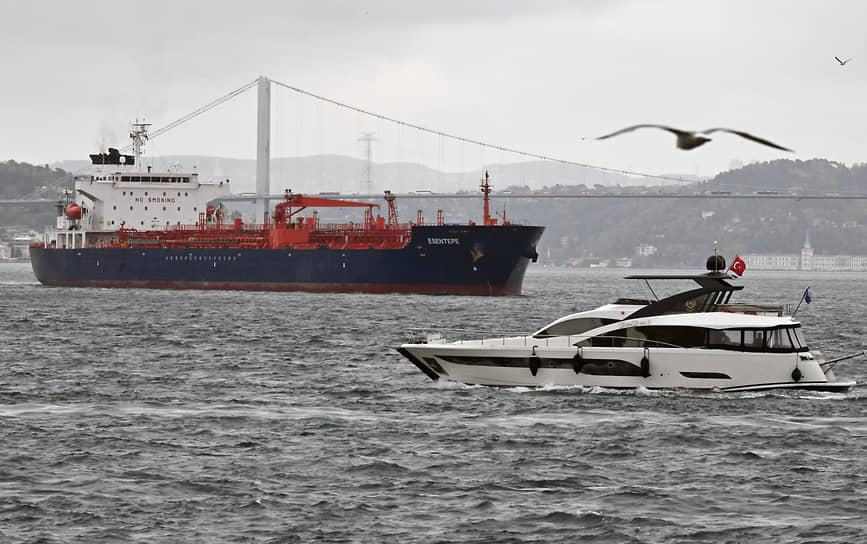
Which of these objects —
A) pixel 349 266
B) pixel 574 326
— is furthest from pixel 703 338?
pixel 349 266

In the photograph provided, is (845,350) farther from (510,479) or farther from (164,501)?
(164,501)

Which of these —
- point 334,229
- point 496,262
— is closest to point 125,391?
point 496,262

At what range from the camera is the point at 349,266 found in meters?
87.7

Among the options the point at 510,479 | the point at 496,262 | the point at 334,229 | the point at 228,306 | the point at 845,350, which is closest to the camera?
the point at 510,479

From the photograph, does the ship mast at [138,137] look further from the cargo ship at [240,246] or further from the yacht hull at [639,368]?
the yacht hull at [639,368]

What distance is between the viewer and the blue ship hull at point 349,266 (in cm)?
8394

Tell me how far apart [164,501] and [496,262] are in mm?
65988

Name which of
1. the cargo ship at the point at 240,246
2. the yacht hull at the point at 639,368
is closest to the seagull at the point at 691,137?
the yacht hull at the point at 639,368

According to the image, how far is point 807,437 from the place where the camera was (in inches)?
992

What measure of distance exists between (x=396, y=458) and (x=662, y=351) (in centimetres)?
936

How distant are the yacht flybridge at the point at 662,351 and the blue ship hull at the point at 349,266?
5150 cm

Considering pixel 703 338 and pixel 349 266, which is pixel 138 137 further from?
pixel 703 338

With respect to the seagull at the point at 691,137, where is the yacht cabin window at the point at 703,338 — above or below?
below

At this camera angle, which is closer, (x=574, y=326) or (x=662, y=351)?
(x=662, y=351)
